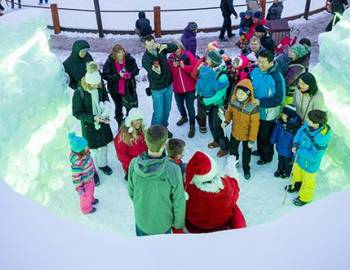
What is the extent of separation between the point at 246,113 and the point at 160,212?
1.98 meters

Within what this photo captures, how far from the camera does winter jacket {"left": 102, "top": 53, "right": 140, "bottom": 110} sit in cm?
607

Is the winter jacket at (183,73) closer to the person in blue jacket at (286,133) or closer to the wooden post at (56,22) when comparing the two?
the person in blue jacket at (286,133)

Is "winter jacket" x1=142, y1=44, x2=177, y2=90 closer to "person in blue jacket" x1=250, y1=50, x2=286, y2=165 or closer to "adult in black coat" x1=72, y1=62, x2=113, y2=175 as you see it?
"adult in black coat" x1=72, y1=62, x2=113, y2=175

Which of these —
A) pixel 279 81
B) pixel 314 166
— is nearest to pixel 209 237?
pixel 314 166

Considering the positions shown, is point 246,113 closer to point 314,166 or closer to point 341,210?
point 314,166

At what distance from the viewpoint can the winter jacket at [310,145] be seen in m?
4.49

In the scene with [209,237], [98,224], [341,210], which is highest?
[341,210]

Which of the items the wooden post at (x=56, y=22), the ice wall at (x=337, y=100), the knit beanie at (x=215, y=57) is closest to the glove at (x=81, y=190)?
the knit beanie at (x=215, y=57)

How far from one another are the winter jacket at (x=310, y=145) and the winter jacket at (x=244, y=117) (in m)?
0.57

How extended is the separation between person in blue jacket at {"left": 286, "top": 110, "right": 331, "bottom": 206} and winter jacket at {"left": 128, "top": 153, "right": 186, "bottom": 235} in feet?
5.92

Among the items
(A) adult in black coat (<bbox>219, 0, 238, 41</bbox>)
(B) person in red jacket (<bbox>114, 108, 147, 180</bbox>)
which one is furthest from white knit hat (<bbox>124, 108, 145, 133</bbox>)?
(A) adult in black coat (<bbox>219, 0, 238, 41</bbox>)

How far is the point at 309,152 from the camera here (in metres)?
4.66

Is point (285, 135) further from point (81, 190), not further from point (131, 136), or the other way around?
point (81, 190)

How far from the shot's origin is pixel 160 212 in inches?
143
